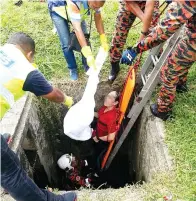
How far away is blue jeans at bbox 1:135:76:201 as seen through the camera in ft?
8.55

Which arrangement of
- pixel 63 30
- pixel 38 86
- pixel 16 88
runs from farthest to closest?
pixel 63 30, pixel 38 86, pixel 16 88

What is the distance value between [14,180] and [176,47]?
206 centimetres

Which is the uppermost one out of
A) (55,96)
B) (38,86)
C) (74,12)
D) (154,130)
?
(74,12)

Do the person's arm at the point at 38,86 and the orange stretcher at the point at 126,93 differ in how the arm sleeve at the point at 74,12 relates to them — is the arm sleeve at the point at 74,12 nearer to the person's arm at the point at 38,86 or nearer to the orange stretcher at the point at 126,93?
the person's arm at the point at 38,86

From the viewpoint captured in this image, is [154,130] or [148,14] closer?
[148,14]

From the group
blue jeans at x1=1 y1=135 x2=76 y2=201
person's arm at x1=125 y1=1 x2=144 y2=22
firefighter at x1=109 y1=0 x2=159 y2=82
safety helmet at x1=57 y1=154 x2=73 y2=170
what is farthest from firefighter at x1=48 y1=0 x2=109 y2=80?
blue jeans at x1=1 y1=135 x2=76 y2=201

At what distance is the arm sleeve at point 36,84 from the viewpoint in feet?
8.48

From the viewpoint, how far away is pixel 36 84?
2654mm

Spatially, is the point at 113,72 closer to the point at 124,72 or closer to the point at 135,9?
the point at 124,72

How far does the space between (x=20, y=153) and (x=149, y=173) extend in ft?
5.17

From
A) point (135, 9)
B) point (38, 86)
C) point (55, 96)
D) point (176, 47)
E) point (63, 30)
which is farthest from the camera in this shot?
point (63, 30)

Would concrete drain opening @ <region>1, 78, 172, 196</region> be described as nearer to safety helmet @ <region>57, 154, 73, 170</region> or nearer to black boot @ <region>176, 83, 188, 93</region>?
safety helmet @ <region>57, 154, 73, 170</region>

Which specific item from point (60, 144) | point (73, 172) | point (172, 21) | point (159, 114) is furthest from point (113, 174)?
point (172, 21)

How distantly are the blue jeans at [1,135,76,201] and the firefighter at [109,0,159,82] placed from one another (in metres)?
2.02
